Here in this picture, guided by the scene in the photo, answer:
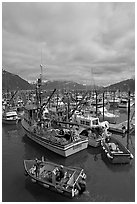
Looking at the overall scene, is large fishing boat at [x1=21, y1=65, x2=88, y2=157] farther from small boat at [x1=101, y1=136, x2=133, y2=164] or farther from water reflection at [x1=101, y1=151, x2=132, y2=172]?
water reflection at [x1=101, y1=151, x2=132, y2=172]

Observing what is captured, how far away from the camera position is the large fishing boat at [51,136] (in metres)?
15.4

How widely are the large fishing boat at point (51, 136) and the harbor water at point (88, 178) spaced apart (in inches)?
29.8

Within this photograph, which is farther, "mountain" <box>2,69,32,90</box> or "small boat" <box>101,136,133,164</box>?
"mountain" <box>2,69,32,90</box>

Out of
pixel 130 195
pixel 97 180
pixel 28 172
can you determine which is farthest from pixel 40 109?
pixel 130 195

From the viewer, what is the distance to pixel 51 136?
56.0 ft

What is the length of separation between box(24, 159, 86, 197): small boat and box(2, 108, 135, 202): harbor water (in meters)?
0.57

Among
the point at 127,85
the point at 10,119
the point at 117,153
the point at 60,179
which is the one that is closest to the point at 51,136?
the point at 60,179

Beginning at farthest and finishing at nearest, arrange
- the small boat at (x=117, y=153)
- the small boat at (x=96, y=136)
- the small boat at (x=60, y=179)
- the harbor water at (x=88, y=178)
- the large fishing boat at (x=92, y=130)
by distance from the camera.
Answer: the large fishing boat at (x=92, y=130) < the small boat at (x=96, y=136) < the small boat at (x=117, y=153) < the harbor water at (x=88, y=178) < the small boat at (x=60, y=179)

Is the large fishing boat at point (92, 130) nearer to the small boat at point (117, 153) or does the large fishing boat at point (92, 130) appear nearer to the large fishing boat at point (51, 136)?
the large fishing boat at point (51, 136)

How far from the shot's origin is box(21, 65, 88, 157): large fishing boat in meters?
15.4

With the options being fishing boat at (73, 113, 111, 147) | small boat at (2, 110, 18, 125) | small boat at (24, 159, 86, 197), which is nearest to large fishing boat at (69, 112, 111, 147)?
fishing boat at (73, 113, 111, 147)

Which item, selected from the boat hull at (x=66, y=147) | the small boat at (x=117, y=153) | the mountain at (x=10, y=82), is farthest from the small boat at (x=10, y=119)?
the mountain at (x=10, y=82)

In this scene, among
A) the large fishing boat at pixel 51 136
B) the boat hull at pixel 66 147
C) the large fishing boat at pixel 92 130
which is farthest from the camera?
the large fishing boat at pixel 92 130

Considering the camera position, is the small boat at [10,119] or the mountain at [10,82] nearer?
the small boat at [10,119]
